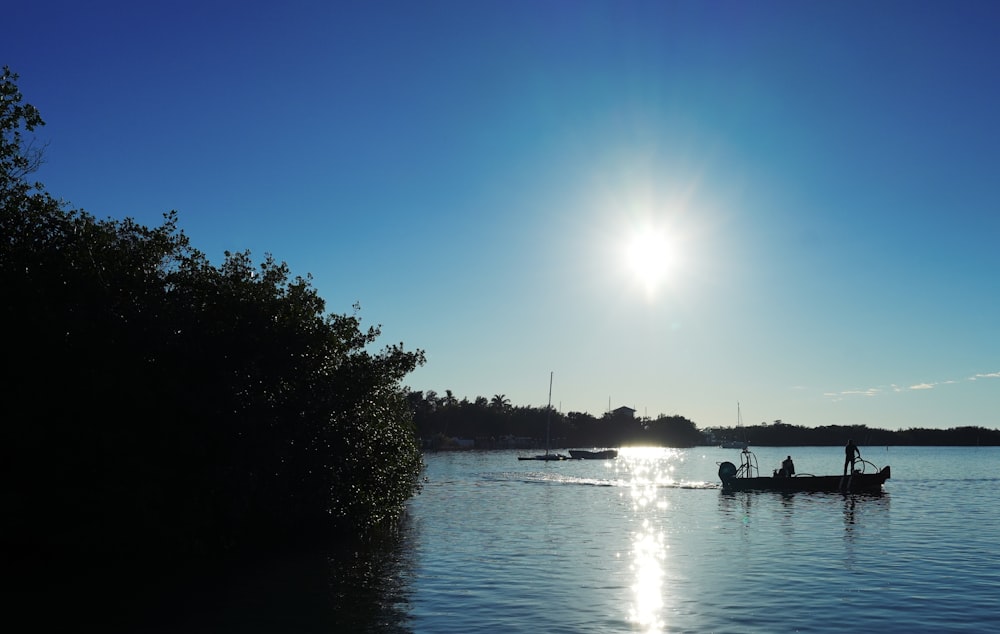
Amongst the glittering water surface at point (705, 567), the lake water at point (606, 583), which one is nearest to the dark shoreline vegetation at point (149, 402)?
the lake water at point (606, 583)

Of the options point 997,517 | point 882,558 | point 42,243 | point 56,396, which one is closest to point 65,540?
point 56,396

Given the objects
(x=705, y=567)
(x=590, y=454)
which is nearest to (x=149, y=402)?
(x=705, y=567)

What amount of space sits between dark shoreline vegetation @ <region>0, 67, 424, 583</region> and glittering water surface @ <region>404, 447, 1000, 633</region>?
584 cm

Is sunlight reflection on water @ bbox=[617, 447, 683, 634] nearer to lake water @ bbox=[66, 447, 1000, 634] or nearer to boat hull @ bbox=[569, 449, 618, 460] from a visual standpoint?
lake water @ bbox=[66, 447, 1000, 634]

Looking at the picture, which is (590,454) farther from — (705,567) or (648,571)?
(648,571)

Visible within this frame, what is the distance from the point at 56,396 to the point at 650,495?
1621 inches

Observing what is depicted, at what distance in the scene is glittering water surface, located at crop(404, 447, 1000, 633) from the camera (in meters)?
16.9

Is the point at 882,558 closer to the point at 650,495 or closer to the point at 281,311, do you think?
the point at 281,311

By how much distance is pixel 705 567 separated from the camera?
917 inches

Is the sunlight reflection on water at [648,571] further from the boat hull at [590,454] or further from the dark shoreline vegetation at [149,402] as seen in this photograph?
the boat hull at [590,454]

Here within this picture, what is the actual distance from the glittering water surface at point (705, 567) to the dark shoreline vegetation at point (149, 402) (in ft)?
19.2

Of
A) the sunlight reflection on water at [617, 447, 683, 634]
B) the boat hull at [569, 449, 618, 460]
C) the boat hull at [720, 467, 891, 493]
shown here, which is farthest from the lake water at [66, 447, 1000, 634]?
the boat hull at [569, 449, 618, 460]

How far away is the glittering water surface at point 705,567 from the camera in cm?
1689

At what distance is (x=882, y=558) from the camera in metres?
24.6
